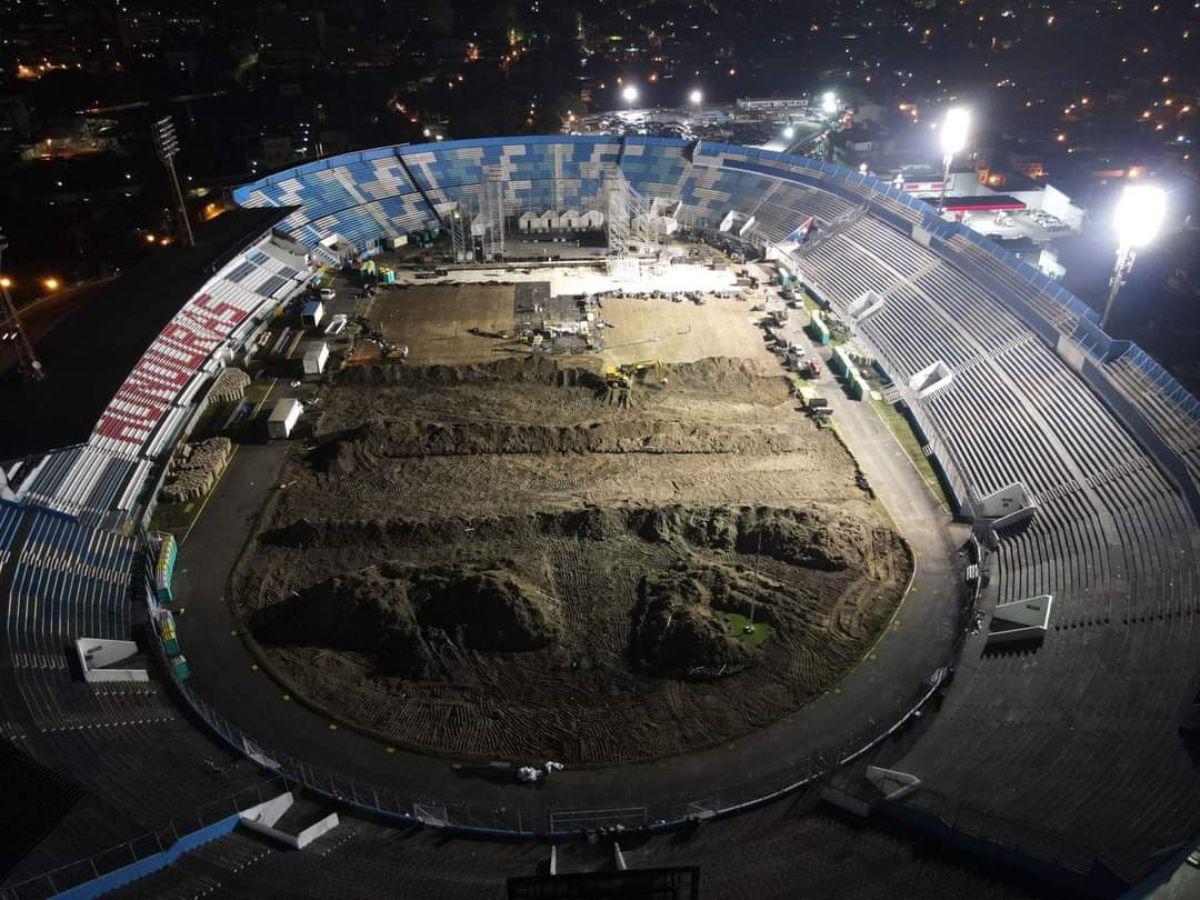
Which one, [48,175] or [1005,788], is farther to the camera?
[48,175]

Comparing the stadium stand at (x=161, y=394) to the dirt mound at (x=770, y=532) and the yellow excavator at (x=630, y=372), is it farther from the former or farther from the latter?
the dirt mound at (x=770, y=532)

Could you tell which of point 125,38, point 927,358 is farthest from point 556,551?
point 125,38

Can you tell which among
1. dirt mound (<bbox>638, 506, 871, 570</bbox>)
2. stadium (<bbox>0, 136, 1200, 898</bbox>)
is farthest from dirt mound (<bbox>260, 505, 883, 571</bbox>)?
stadium (<bbox>0, 136, 1200, 898</bbox>)

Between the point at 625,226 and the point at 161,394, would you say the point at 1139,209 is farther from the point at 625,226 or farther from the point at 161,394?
the point at 161,394

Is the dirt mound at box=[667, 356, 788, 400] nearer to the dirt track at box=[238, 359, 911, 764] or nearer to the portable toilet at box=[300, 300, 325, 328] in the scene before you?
the dirt track at box=[238, 359, 911, 764]

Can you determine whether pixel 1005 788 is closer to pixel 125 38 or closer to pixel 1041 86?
pixel 1041 86

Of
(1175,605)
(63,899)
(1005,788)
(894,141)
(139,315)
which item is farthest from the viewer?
(894,141)
